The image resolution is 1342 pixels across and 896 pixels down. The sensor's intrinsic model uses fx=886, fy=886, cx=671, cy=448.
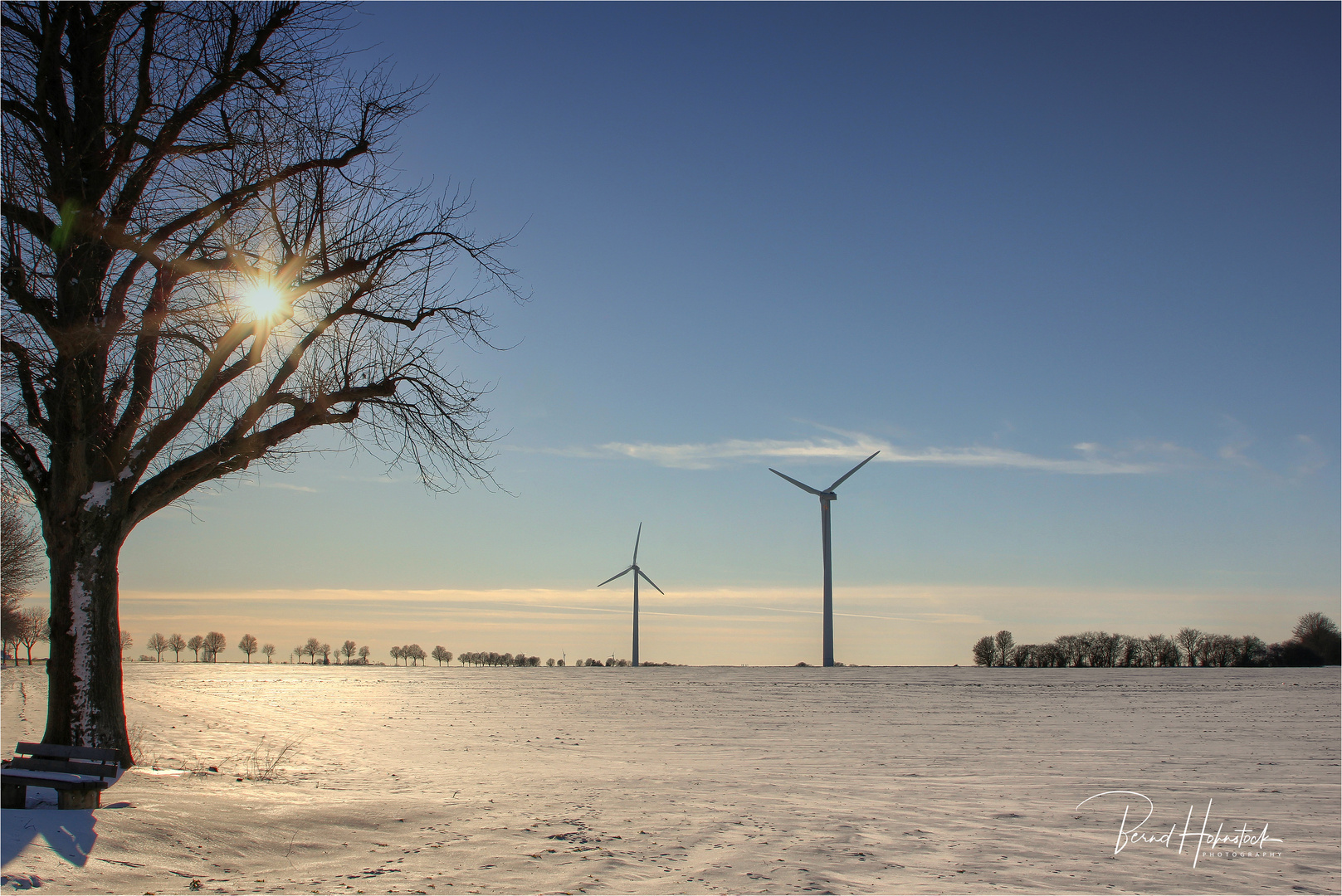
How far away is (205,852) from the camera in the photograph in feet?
30.1

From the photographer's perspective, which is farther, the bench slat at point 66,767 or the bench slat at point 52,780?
the bench slat at point 66,767

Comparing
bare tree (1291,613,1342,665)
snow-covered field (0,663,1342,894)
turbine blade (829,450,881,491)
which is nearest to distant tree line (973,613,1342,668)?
bare tree (1291,613,1342,665)

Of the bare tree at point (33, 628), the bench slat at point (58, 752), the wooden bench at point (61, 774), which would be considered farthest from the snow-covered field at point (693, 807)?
the bare tree at point (33, 628)

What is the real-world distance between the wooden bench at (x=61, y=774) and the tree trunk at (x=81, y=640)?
9.99 feet

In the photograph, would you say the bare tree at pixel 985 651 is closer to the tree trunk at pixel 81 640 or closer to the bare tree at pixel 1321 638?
the bare tree at pixel 1321 638

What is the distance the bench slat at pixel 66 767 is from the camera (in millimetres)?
10570

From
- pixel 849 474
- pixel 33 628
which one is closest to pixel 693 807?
pixel 849 474

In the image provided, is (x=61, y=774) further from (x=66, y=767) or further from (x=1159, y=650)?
(x=1159, y=650)

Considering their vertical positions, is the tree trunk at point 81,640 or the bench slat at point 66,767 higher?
the tree trunk at point 81,640

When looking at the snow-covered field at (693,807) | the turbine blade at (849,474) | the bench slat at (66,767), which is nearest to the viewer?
the snow-covered field at (693,807)

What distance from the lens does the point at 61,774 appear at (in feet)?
34.1

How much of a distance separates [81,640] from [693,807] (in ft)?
32.7

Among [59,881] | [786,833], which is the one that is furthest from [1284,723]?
[59,881]

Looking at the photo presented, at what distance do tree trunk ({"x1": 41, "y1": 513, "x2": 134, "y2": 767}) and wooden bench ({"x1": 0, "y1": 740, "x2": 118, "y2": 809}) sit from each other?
305cm
